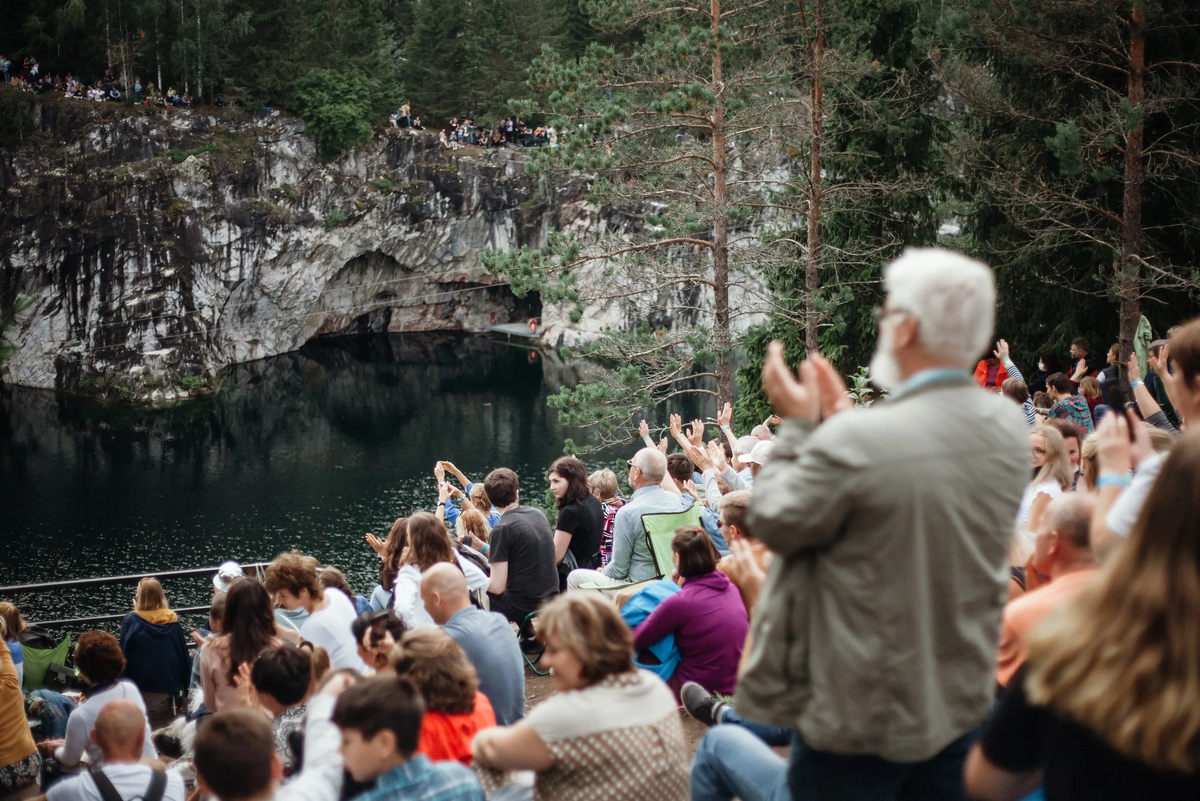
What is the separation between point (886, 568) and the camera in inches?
81.3

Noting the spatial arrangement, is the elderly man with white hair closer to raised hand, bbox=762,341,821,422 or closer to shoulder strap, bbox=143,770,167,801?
raised hand, bbox=762,341,821,422

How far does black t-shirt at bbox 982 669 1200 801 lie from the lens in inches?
61.7

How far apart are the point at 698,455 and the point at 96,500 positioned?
27.8 metres

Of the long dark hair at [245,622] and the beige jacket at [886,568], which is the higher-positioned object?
the beige jacket at [886,568]

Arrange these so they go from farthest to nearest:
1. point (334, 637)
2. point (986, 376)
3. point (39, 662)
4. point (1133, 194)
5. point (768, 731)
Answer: point (1133, 194), point (986, 376), point (39, 662), point (334, 637), point (768, 731)

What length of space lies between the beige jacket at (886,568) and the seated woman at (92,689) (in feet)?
13.2

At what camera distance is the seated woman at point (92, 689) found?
5078 millimetres

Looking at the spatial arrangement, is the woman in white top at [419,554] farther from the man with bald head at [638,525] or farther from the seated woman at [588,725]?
the seated woman at [588,725]

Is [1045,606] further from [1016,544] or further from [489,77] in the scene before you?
[489,77]

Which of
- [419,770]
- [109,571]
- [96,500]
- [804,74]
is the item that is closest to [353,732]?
[419,770]

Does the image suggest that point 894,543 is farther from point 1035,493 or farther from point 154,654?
point 154,654

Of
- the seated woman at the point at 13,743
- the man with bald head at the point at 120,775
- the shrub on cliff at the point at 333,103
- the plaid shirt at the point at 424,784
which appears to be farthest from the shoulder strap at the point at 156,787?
the shrub on cliff at the point at 333,103

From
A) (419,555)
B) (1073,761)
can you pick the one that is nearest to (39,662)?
(419,555)

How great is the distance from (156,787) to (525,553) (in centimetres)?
252
